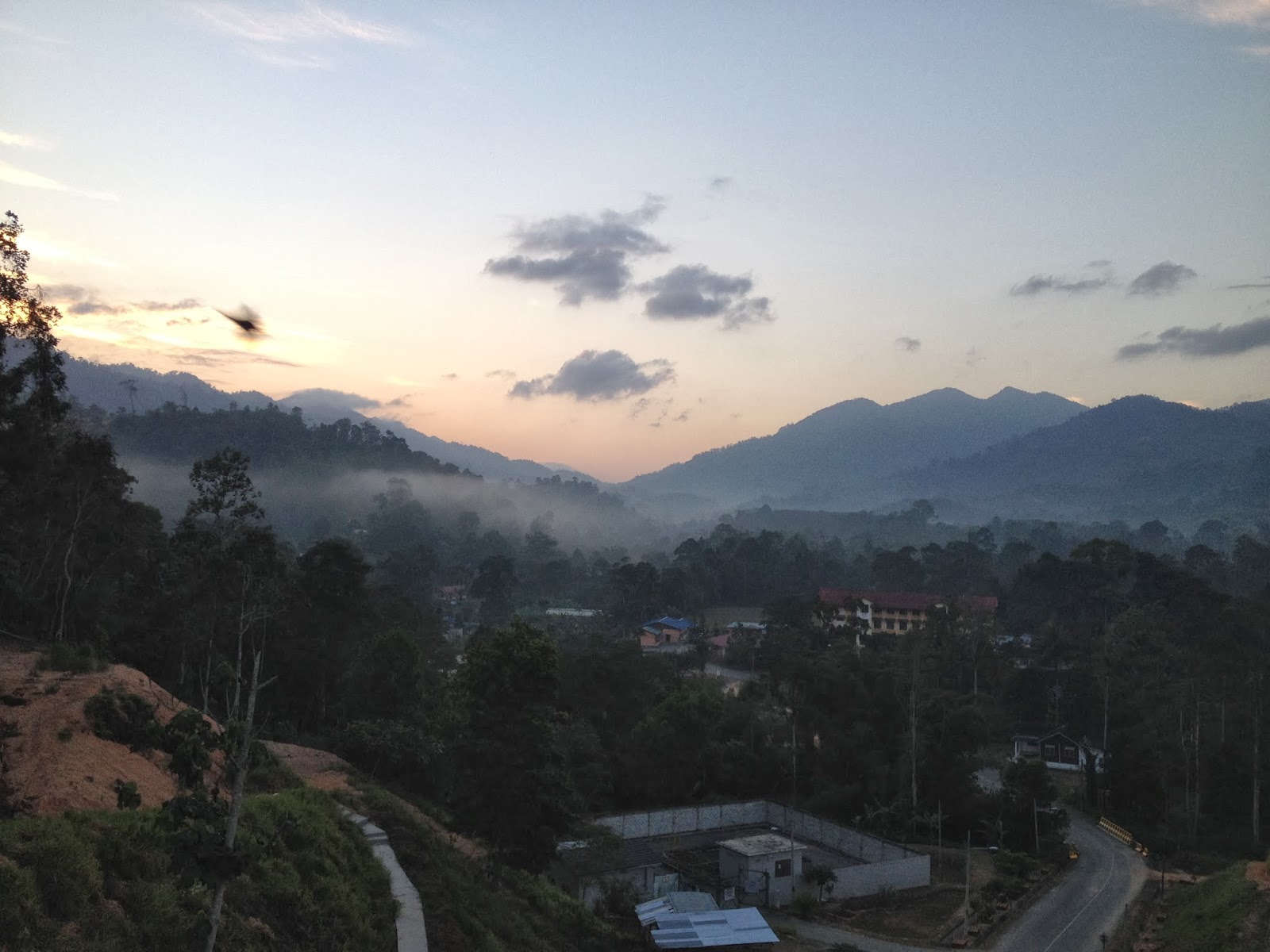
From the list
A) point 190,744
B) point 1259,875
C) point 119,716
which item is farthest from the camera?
point 1259,875

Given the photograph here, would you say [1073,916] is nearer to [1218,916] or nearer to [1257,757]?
[1218,916]

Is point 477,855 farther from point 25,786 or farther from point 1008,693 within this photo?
point 1008,693

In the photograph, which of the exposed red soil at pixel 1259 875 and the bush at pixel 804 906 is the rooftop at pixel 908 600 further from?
the bush at pixel 804 906

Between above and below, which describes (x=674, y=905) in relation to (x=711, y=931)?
below

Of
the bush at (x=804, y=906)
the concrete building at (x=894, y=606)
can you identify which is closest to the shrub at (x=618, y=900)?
the bush at (x=804, y=906)

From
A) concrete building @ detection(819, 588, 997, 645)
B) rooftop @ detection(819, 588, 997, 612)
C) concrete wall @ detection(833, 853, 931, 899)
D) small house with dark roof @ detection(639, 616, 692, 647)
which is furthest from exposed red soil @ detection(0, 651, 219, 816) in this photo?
small house with dark roof @ detection(639, 616, 692, 647)

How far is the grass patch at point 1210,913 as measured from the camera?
18.1 metres

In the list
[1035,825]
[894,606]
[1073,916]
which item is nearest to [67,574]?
[1073,916]

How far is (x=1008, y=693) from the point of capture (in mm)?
47281

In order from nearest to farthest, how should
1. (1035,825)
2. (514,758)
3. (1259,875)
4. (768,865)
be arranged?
(514,758)
(1259,875)
(768,865)
(1035,825)

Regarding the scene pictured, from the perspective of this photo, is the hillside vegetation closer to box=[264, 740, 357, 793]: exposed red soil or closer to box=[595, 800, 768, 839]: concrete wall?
box=[595, 800, 768, 839]: concrete wall

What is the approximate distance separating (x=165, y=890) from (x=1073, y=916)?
71.5ft

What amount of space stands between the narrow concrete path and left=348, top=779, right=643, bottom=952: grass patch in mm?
231

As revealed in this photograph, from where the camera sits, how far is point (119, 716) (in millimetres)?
12102
